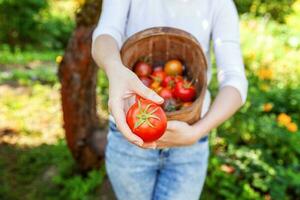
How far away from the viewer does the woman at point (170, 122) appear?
1.84 m

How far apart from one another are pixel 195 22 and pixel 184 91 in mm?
295

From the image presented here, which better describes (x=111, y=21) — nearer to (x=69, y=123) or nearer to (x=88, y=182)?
(x=69, y=123)

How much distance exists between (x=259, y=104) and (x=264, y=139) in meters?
0.54

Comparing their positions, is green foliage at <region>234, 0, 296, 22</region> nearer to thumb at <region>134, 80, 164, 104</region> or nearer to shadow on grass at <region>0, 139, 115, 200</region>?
shadow on grass at <region>0, 139, 115, 200</region>

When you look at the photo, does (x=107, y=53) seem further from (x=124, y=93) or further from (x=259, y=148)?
(x=259, y=148)

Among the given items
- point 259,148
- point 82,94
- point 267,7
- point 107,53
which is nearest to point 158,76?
point 107,53

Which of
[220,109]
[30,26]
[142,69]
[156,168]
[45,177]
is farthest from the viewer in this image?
[30,26]

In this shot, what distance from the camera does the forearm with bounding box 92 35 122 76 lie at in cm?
179

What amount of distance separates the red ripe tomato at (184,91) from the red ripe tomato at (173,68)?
0.07 meters

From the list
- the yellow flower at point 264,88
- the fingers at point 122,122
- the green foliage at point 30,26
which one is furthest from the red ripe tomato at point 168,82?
the green foliage at point 30,26

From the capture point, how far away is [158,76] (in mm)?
2041

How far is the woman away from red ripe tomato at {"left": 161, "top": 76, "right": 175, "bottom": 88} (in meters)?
0.19

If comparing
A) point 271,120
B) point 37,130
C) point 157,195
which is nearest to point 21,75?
point 37,130

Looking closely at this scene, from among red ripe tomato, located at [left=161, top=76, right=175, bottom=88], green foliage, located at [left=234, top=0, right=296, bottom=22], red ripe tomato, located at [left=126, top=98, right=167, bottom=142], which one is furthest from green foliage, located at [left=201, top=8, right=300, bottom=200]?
green foliage, located at [left=234, top=0, right=296, bottom=22]
